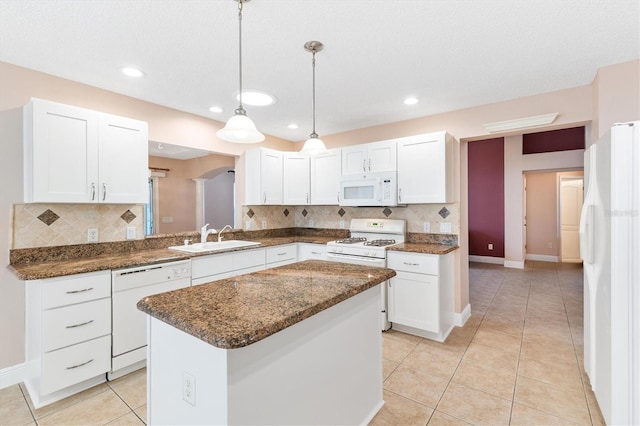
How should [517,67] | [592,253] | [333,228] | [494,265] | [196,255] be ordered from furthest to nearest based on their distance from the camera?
1. [494,265]
2. [333,228]
3. [196,255]
4. [517,67]
5. [592,253]

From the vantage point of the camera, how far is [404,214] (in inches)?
147

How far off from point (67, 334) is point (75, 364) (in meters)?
0.23

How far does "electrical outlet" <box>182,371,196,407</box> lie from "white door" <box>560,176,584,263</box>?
829 centimetres

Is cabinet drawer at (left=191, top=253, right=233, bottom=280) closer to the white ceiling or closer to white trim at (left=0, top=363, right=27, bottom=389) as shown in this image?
white trim at (left=0, top=363, right=27, bottom=389)

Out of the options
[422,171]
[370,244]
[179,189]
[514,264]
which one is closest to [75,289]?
[370,244]

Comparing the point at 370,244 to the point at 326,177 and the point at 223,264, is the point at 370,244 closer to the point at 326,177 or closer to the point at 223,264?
the point at 326,177

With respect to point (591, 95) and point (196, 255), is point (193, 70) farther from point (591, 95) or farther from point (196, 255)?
point (591, 95)

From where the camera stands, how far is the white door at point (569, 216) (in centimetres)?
674

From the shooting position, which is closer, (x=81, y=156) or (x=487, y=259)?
(x=81, y=156)

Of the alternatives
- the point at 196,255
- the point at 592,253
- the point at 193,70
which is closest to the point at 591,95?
the point at 592,253

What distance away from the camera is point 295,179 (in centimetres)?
423

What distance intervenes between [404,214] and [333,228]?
115 cm

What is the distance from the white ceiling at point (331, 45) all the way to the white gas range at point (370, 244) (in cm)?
156

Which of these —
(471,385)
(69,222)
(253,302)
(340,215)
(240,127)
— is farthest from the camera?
(340,215)
